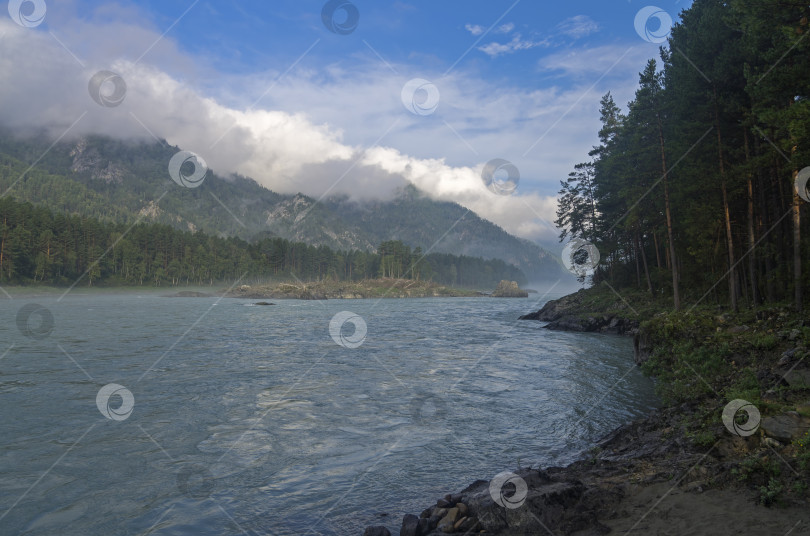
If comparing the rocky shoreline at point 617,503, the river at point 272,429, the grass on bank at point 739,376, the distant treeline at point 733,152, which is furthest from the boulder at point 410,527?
the distant treeline at point 733,152

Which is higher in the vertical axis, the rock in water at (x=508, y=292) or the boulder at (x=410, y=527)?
the rock in water at (x=508, y=292)

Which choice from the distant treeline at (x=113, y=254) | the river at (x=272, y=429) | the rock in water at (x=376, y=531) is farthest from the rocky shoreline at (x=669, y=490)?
the distant treeline at (x=113, y=254)

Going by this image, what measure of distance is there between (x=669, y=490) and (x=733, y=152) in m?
25.3

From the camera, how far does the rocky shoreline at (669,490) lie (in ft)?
22.3

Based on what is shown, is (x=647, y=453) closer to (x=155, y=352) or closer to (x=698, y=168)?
(x=698, y=168)

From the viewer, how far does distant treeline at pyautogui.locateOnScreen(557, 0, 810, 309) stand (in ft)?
57.8

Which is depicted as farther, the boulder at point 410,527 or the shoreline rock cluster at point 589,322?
the shoreline rock cluster at point 589,322

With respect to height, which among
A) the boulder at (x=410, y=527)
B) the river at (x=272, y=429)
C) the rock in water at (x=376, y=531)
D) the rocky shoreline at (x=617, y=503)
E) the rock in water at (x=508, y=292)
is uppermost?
the rock in water at (x=508, y=292)

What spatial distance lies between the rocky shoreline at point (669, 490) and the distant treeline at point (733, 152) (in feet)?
38.7

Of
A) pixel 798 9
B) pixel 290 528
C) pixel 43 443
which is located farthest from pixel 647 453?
pixel 798 9

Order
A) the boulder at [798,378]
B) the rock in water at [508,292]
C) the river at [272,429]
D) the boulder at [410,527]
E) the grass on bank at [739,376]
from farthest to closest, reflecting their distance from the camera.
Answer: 1. the rock in water at [508,292]
2. the boulder at [798,378]
3. the river at [272,429]
4. the boulder at [410,527]
5. the grass on bank at [739,376]

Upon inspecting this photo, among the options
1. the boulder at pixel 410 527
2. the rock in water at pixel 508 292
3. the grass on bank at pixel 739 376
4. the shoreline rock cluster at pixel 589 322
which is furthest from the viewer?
the rock in water at pixel 508 292

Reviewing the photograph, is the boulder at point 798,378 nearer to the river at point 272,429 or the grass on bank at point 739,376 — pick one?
the grass on bank at point 739,376

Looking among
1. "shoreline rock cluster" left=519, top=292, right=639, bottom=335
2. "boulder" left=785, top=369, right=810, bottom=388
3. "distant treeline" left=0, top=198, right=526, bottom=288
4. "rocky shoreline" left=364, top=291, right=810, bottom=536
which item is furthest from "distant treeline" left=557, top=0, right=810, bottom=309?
"distant treeline" left=0, top=198, right=526, bottom=288
